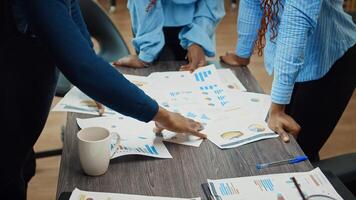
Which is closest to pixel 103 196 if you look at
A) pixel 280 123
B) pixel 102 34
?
pixel 280 123

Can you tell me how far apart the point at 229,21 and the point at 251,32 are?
309cm

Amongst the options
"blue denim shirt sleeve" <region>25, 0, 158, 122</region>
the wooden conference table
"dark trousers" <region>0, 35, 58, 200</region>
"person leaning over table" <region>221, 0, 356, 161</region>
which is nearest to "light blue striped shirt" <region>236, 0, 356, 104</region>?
"person leaning over table" <region>221, 0, 356, 161</region>

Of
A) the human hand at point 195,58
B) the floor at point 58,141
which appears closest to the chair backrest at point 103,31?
the floor at point 58,141

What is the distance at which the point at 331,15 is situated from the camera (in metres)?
1.45

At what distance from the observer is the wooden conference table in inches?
41.3

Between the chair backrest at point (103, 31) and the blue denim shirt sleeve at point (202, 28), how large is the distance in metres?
0.69

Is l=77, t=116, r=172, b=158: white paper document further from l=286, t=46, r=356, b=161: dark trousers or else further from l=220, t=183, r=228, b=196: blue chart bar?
l=286, t=46, r=356, b=161: dark trousers

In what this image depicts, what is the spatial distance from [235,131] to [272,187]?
0.88 feet

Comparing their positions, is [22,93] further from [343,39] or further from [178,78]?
[343,39]

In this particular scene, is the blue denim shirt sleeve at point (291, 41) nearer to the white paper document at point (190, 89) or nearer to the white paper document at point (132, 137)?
the white paper document at point (190, 89)

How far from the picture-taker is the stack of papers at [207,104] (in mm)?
1274

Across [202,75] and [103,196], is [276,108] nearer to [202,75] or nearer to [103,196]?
[202,75]

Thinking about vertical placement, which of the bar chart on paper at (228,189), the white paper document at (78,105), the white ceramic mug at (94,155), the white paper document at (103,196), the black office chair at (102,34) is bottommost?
Result: the black office chair at (102,34)

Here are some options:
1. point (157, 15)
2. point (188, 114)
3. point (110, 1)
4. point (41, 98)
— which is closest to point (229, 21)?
point (110, 1)
